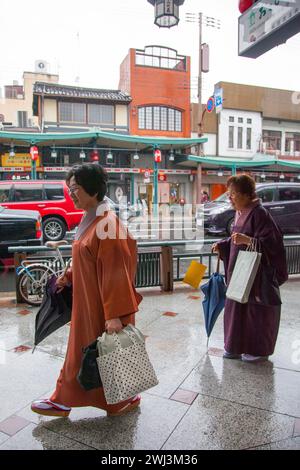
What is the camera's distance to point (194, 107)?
25766 millimetres

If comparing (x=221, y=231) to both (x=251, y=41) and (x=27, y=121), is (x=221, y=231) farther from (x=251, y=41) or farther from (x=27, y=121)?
(x=27, y=121)

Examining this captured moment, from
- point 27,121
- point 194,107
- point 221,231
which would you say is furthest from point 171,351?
point 27,121

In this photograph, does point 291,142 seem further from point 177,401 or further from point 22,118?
point 177,401

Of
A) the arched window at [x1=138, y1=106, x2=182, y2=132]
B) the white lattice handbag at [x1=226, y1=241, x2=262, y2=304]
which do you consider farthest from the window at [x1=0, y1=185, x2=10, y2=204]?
the arched window at [x1=138, y1=106, x2=182, y2=132]

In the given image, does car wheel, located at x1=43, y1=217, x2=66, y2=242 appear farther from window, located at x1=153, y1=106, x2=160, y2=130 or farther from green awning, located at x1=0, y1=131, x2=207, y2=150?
window, located at x1=153, y1=106, x2=160, y2=130

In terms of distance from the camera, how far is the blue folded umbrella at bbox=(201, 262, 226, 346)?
3215 millimetres

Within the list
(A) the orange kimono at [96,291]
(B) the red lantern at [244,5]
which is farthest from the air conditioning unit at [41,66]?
(A) the orange kimono at [96,291]

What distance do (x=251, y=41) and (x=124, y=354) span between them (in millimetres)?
2483

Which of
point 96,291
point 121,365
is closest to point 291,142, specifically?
point 96,291

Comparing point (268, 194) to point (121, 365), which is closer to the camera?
point (121, 365)

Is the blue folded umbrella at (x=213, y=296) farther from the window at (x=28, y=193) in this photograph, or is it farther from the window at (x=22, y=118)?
the window at (x=22, y=118)

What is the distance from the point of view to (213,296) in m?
3.26

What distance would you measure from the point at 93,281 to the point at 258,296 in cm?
148

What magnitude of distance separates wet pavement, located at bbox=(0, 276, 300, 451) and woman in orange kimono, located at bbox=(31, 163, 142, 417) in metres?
0.16
